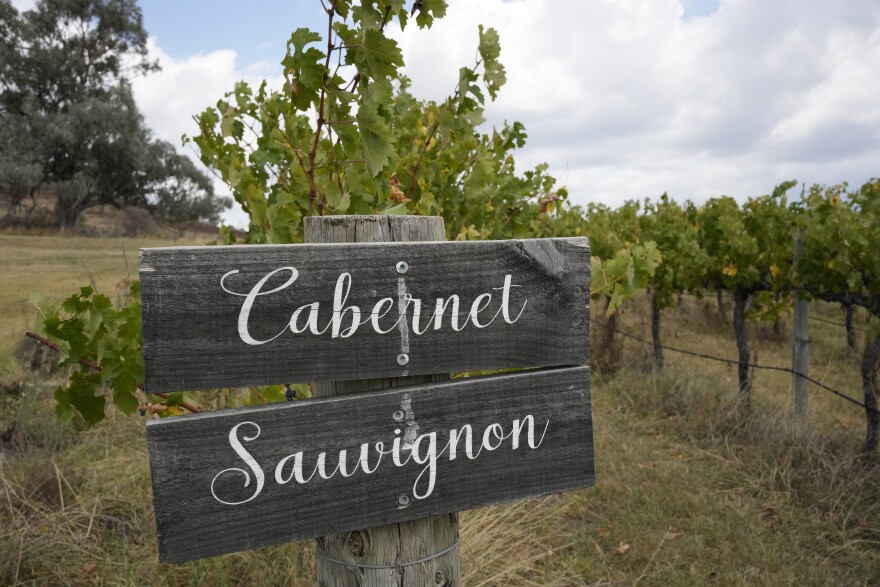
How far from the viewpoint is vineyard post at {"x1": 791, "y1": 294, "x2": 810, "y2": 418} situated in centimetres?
587

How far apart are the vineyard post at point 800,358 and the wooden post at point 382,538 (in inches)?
215

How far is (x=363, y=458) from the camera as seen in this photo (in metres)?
1.25

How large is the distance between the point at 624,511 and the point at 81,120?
61.3 ft

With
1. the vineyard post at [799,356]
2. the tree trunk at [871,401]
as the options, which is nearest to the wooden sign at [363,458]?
the tree trunk at [871,401]

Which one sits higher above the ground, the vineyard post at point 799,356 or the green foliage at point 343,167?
the green foliage at point 343,167

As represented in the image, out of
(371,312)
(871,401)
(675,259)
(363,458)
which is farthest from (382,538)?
(675,259)

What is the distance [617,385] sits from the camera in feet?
21.5

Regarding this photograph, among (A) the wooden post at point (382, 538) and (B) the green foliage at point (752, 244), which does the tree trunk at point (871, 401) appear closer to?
(B) the green foliage at point (752, 244)

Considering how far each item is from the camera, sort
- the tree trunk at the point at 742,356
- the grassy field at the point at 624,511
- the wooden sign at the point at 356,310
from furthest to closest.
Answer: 1. the tree trunk at the point at 742,356
2. the grassy field at the point at 624,511
3. the wooden sign at the point at 356,310

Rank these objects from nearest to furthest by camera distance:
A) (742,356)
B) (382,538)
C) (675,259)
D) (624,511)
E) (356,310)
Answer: (356,310), (382,538), (624,511), (742,356), (675,259)

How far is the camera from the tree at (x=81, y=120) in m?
17.6

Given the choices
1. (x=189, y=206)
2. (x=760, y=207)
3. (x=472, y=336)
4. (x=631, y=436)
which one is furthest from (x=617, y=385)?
(x=189, y=206)

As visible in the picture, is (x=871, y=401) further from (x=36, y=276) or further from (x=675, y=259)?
(x=36, y=276)

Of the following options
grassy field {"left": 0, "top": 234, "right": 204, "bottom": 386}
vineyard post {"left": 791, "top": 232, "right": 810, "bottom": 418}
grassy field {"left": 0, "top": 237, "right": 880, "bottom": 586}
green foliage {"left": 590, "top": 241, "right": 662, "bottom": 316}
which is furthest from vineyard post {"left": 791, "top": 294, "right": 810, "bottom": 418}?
grassy field {"left": 0, "top": 234, "right": 204, "bottom": 386}
